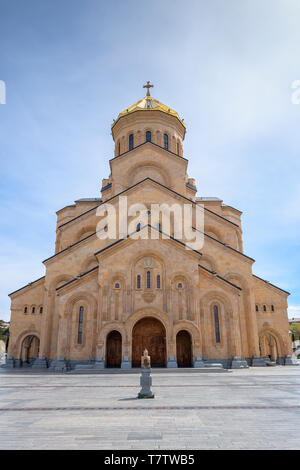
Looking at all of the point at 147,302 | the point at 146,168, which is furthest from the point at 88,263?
the point at 146,168

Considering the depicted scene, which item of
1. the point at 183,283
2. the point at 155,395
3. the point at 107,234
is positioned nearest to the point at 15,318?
the point at 107,234

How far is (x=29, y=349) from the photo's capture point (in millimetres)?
30922

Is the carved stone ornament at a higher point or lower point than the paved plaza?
higher

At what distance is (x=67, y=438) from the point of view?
213 inches

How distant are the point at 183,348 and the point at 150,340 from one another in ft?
A: 7.59

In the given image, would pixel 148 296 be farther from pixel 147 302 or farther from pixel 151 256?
pixel 151 256

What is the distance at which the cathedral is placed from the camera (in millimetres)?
20375

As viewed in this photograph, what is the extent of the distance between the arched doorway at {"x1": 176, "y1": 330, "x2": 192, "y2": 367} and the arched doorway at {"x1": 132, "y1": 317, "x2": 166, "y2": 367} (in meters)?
0.96

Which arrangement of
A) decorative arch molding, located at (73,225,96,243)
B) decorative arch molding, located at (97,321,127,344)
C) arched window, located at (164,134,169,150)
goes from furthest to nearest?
arched window, located at (164,134,169,150) → decorative arch molding, located at (73,225,96,243) → decorative arch molding, located at (97,321,127,344)

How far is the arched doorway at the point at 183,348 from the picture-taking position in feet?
68.7

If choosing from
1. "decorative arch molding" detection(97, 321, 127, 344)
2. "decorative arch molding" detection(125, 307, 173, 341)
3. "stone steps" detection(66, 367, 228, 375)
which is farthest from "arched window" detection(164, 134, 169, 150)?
"stone steps" detection(66, 367, 228, 375)

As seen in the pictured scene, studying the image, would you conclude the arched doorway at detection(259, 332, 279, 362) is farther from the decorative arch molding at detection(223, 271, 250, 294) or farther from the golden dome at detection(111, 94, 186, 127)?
the golden dome at detection(111, 94, 186, 127)
